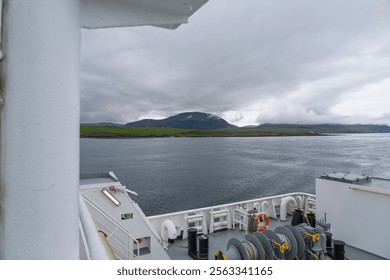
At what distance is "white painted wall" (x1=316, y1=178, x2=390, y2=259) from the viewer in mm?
5516

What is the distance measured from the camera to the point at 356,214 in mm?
5977

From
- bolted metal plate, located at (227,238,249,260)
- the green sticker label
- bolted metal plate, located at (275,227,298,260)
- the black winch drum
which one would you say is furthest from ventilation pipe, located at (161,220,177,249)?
the black winch drum

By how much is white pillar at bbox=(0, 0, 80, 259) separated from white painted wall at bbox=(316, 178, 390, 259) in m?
6.88

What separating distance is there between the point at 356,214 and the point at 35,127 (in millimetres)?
7219

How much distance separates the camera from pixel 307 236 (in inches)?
200

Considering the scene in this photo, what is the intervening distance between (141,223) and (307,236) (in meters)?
3.57

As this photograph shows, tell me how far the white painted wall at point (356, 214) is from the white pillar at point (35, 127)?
22.6 ft

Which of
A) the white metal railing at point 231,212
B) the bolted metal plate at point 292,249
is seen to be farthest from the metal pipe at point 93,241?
the white metal railing at point 231,212

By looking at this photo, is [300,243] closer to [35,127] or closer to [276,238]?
[276,238]

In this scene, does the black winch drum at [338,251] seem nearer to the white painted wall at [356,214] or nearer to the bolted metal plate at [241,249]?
the white painted wall at [356,214]

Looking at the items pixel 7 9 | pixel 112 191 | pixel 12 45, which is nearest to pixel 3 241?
pixel 12 45

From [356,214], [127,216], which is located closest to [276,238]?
[356,214]

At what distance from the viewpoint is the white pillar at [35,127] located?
74 centimetres

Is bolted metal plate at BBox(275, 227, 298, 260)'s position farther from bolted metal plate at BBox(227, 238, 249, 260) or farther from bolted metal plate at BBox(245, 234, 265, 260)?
bolted metal plate at BBox(227, 238, 249, 260)
